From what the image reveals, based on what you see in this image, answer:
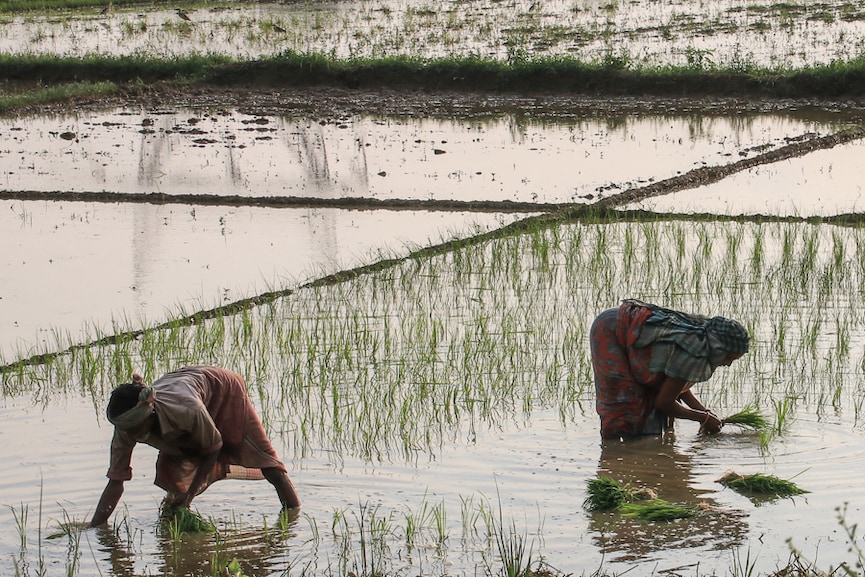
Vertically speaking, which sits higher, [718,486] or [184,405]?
[184,405]

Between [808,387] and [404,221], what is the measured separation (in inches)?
149

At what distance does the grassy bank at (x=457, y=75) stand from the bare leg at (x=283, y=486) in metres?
9.81

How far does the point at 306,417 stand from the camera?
4730mm

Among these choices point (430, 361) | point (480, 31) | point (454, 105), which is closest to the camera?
point (430, 361)

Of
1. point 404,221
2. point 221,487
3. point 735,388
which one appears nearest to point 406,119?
point 404,221

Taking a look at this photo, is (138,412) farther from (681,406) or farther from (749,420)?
(749,420)

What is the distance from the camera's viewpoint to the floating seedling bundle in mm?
3682

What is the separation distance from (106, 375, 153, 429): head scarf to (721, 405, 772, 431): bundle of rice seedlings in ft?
7.51

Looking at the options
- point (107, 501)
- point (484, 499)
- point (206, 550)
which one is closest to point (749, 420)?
point (484, 499)

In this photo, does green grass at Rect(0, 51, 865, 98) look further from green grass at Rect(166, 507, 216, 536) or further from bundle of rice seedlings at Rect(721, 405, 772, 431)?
green grass at Rect(166, 507, 216, 536)

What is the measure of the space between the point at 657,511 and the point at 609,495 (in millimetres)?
176

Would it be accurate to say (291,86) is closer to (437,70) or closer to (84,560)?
(437,70)

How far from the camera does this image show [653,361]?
4180mm

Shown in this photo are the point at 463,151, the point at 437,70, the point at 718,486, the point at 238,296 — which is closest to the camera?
the point at 718,486
